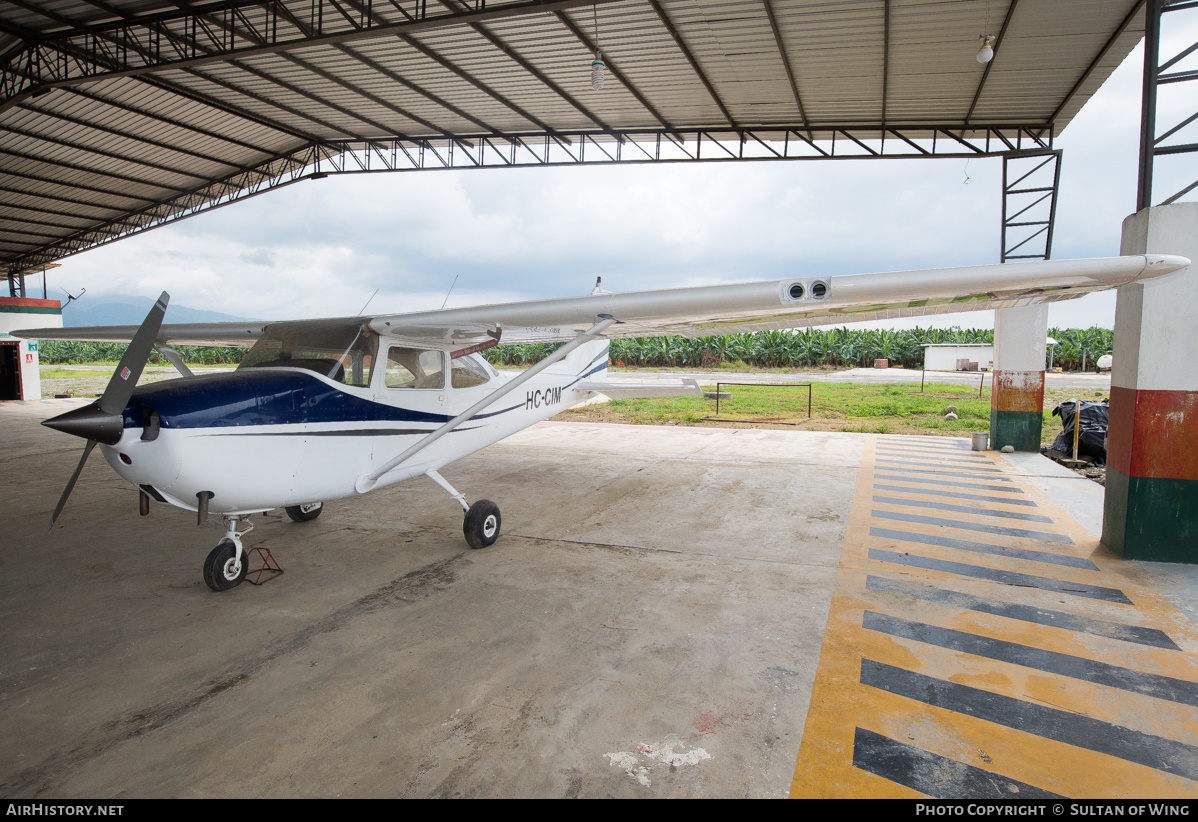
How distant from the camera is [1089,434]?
1021 centimetres

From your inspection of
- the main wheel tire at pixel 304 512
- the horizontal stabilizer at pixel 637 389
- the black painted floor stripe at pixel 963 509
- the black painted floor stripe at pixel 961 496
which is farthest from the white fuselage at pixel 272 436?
the black painted floor stripe at pixel 961 496

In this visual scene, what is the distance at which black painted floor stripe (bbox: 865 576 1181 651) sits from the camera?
3836 mm

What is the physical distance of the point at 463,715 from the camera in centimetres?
300

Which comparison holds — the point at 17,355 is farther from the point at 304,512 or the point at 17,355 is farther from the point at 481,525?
the point at 481,525

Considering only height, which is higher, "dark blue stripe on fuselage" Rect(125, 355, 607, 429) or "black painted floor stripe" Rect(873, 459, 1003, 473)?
"dark blue stripe on fuselage" Rect(125, 355, 607, 429)

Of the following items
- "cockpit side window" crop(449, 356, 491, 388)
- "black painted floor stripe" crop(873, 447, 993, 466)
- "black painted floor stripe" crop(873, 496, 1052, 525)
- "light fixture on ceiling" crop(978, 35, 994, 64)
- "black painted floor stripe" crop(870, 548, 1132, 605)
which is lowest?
"black painted floor stripe" crop(870, 548, 1132, 605)

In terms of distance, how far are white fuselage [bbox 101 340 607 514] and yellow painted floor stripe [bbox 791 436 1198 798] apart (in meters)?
3.93

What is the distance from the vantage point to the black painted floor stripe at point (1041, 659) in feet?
10.6

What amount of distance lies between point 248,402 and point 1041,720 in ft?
16.9

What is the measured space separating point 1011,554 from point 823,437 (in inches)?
296

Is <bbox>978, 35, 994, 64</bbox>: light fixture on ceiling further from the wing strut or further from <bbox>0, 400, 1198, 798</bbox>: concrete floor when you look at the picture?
the wing strut

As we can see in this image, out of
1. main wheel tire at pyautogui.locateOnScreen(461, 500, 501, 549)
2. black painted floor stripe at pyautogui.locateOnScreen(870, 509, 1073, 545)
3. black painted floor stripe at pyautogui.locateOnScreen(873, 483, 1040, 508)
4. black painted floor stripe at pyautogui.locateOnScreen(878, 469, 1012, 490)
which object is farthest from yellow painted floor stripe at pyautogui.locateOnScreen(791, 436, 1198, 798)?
black painted floor stripe at pyautogui.locateOnScreen(878, 469, 1012, 490)

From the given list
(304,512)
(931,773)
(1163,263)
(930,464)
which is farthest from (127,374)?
(930,464)

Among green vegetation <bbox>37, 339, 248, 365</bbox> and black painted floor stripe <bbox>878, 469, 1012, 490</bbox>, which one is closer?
black painted floor stripe <bbox>878, 469, 1012, 490</bbox>
